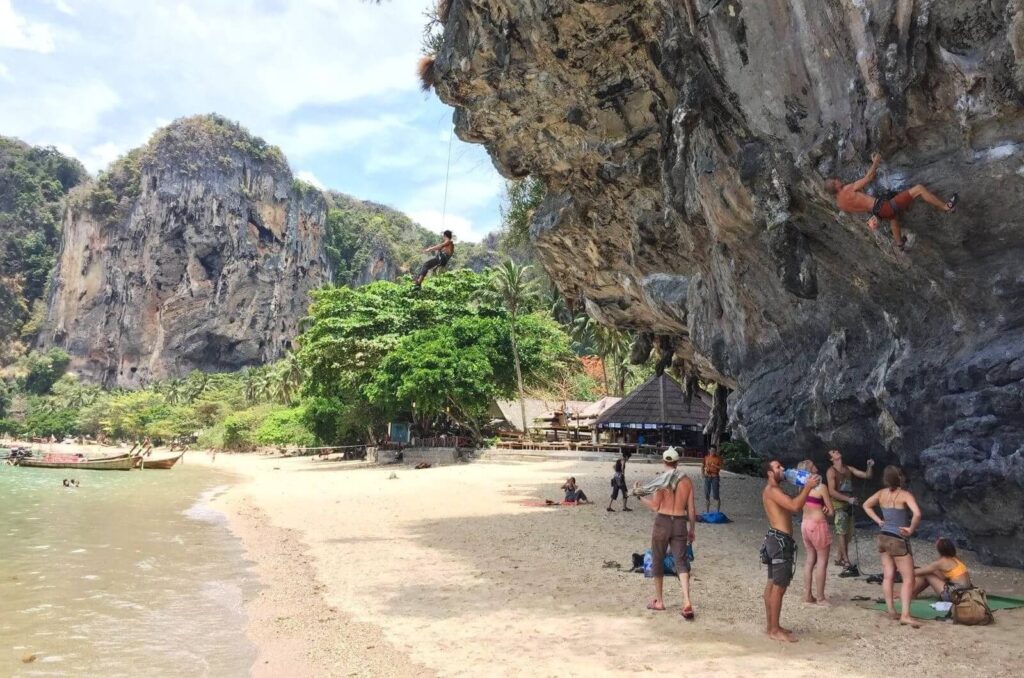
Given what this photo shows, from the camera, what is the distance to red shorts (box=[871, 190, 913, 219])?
261 inches

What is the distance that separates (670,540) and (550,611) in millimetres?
1522

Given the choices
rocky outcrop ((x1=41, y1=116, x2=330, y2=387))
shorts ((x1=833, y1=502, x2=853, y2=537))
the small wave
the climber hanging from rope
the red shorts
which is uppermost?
rocky outcrop ((x1=41, y1=116, x2=330, y2=387))

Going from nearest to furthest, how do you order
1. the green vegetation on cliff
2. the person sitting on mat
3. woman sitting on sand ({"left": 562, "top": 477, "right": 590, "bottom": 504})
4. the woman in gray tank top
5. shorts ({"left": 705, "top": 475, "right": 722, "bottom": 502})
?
the woman in gray tank top, the person sitting on mat, shorts ({"left": 705, "top": 475, "right": 722, "bottom": 502}), woman sitting on sand ({"left": 562, "top": 477, "right": 590, "bottom": 504}), the green vegetation on cliff

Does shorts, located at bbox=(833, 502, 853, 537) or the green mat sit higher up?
shorts, located at bbox=(833, 502, 853, 537)

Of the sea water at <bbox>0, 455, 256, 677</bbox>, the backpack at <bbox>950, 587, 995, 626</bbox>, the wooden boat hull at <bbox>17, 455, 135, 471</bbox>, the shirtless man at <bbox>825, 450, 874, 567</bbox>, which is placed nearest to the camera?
the backpack at <bbox>950, 587, 995, 626</bbox>

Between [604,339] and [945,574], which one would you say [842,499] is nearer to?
[945,574]

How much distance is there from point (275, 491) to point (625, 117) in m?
17.7

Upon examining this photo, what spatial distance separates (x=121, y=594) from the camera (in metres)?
8.55

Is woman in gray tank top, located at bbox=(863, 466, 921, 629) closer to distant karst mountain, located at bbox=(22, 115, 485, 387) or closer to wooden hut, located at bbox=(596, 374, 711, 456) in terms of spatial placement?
wooden hut, located at bbox=(596, 374, 711, 456)

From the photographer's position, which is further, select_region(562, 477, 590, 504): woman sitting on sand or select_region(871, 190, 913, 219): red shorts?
select_region(562, 477, 590, 504): woman sitting on sand

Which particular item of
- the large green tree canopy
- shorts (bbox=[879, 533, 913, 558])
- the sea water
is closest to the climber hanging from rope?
the sea water

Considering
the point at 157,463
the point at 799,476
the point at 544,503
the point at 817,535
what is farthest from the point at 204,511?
the point at 157,463

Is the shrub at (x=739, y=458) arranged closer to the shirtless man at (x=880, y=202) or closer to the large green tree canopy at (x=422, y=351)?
the large green tree canopy at (x=422, y=351)

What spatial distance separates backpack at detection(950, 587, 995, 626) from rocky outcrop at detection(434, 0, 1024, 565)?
1.60 metres
